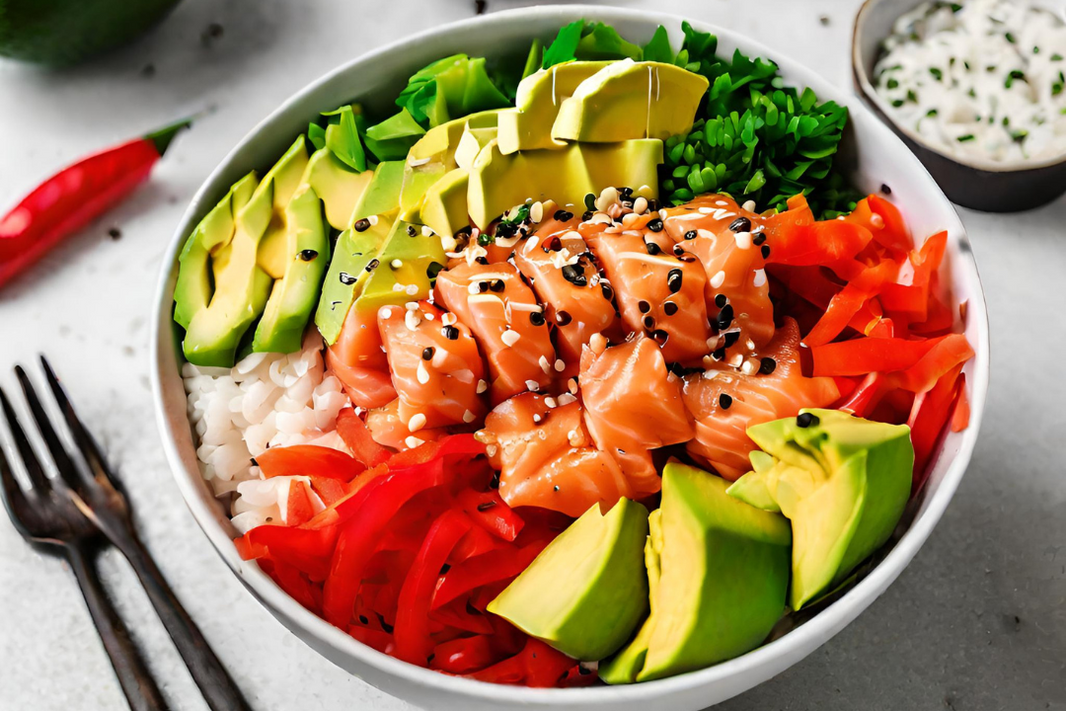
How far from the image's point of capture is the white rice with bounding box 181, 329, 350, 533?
1.58 meters

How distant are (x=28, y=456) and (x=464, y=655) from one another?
45.0 inches

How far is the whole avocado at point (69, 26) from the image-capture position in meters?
2.03

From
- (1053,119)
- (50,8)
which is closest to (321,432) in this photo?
(50,8)

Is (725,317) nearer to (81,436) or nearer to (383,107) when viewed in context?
(383,107)

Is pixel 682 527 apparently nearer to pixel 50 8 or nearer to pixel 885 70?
pixel 885 70

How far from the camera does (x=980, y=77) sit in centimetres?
220

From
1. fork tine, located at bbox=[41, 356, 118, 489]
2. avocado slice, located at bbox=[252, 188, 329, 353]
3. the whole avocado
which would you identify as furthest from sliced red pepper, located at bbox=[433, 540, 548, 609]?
the whole avocado

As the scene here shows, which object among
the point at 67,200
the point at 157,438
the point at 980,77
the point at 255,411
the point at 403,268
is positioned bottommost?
the point at 980,77

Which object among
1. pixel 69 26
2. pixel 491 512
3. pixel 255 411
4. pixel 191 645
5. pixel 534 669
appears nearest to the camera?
pixel 534 669

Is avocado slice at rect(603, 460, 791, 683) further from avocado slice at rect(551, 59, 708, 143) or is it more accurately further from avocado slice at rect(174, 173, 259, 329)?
avocado slice at rect(174, 173, 259, 329)

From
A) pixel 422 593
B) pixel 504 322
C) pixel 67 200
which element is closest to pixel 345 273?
pixel 504 322

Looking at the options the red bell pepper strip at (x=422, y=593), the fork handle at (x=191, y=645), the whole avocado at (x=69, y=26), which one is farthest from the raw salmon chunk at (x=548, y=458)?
the whole avocado at (x=69, y=26)

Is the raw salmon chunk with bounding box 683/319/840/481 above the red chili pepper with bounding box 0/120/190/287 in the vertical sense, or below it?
below

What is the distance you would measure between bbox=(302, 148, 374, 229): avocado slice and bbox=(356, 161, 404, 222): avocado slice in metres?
0.04
